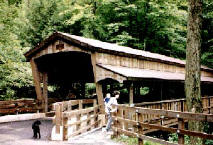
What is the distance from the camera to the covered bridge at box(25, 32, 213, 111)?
12.9 metres

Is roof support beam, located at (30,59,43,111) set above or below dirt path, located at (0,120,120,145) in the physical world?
above

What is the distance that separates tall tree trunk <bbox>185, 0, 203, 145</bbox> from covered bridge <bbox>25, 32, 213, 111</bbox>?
9.29 ft

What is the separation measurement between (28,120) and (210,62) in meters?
23.8

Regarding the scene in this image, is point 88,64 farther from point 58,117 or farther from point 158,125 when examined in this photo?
point 158,125

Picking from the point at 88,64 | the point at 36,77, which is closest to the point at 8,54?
the point at 36,77

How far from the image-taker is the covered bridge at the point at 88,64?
12.9 m

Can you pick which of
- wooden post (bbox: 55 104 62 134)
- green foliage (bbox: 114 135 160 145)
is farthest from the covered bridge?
wooden post (bbox: 55 104 62 134)

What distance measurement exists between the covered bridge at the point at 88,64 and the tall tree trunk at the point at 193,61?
2.83m

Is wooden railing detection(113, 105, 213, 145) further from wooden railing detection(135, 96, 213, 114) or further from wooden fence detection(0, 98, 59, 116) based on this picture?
Result: wooden fence detection(0, 98, 59, 116)

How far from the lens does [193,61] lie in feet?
32.1

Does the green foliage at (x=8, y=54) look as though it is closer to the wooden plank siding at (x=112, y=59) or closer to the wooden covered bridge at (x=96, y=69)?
the wooden covered bridge at (x=96, y=69)

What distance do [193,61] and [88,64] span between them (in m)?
10.4

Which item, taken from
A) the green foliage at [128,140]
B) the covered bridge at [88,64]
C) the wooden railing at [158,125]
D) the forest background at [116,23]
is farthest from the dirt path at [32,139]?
the forest background at [116,23]

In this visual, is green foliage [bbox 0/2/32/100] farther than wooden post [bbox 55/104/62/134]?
Yes
